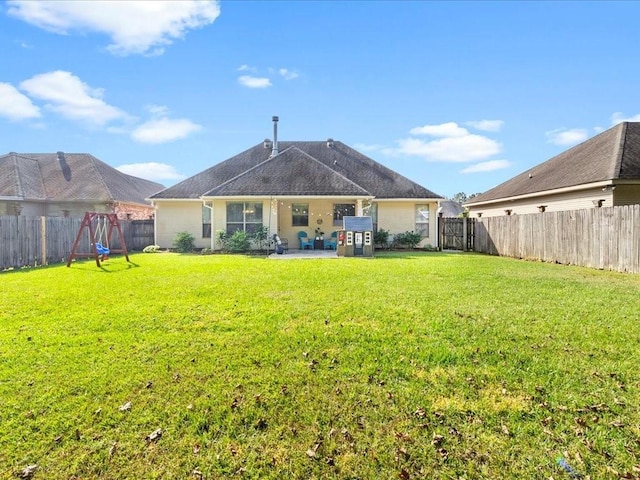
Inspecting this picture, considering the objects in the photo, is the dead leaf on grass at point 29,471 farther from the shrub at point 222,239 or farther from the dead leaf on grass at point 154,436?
the shrub at point 222,239

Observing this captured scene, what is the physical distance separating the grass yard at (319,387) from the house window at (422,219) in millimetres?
12892

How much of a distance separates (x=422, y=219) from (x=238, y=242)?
9909 mm

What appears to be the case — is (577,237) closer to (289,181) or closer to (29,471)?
(289,181)

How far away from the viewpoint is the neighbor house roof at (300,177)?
17.1 metres

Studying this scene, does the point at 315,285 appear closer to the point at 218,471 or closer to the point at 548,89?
the point at 218,471

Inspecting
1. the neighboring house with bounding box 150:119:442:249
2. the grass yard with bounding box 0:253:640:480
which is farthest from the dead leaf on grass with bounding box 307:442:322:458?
the neighboring house with bounding box 150:119:442:249

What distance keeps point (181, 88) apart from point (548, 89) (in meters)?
17.4

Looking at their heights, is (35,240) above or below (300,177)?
below

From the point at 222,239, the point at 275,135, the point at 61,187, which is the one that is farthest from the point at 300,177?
the point at 61,187

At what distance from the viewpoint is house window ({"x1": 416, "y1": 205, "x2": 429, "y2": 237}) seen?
64.3ft

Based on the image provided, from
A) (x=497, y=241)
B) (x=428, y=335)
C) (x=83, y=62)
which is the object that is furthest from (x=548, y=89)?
(x=83, y=62)

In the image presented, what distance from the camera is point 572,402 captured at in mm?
3268

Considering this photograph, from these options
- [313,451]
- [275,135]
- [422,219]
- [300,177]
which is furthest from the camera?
[275,135]

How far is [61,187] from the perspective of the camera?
2117cm
